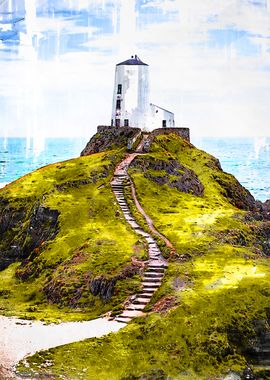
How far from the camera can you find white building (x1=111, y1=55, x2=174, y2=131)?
110 metres

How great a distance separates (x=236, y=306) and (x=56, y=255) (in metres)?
20.9

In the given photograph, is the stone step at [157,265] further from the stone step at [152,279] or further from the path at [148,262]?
the stone step at [152,279]

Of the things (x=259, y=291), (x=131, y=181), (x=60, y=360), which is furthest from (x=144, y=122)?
(x=60, y=360)

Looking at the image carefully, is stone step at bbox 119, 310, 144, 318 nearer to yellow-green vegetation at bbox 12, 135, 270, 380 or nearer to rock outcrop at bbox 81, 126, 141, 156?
yellow-green vegetation at bbox 12, 135, 270, 380

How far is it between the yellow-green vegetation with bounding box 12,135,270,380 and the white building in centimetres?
4245

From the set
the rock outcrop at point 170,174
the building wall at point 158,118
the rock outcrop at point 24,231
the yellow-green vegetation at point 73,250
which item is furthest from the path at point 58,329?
the building wall at point 158,118

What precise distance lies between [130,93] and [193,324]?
215 feet

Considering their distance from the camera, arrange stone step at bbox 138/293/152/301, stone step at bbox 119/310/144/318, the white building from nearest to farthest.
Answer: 1. stone step at bbox 119/310/144/318
2. stone step at bbox 138/293/152/301
3. the white building

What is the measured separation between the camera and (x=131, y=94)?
110062 millimetres

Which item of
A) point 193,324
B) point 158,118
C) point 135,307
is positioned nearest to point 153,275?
point 135,307

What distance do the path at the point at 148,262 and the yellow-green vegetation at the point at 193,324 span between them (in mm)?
824

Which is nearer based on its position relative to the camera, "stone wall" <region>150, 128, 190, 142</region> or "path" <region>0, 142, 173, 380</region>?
"path" <region>0, 142, 173, 380</region>

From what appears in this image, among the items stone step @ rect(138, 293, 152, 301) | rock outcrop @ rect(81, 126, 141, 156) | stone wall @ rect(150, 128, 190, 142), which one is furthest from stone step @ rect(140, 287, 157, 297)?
stone wall @ rect(150, 128, 190, 142)

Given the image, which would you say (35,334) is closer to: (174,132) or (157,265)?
(157,265)
